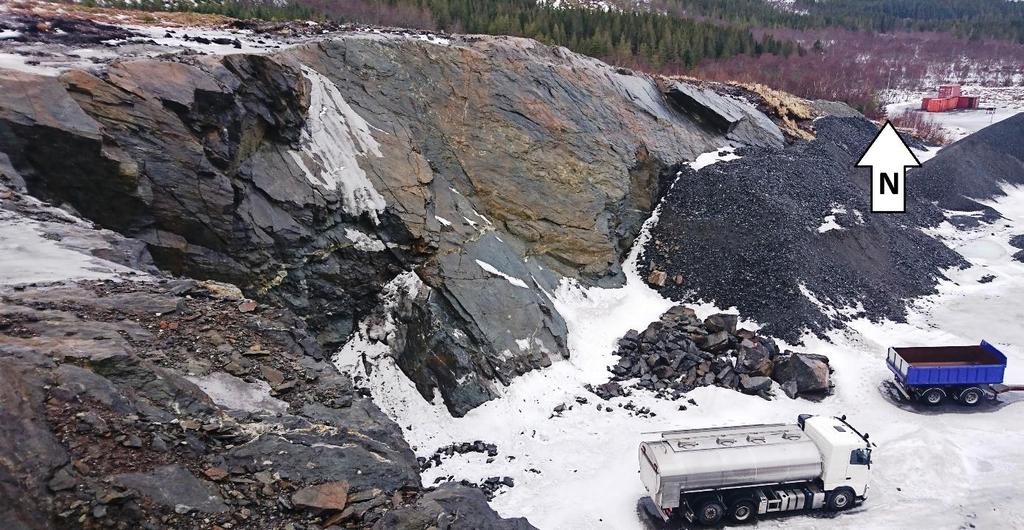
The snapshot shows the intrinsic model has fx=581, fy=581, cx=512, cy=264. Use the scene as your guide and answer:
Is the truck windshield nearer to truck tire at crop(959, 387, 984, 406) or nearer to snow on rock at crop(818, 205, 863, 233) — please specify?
truck tire at crop(959, 387, 984, 406)

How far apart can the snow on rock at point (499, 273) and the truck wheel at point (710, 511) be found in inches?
331

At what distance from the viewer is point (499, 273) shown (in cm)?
1780

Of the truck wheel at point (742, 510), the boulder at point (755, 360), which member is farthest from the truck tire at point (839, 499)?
the boulder at point (755, 360)

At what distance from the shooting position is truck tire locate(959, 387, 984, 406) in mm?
15273

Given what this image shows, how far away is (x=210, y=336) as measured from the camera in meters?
9.12

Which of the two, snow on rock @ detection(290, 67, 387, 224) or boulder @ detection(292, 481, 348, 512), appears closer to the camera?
boulder @ detection(292, 481, 348, 512)

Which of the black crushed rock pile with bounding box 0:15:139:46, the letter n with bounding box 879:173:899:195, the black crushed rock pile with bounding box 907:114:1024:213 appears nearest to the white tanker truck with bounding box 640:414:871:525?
the black crushed rock pile with bounding box 0:15:139:46

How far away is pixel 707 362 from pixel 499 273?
6662 millimetres

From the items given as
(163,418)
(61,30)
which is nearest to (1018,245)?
(163,418)

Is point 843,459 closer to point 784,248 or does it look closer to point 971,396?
point 971,396

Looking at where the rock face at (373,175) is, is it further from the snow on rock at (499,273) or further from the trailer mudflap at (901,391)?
the trailer mudflap at (901,391)

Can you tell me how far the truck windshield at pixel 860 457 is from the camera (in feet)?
37.8

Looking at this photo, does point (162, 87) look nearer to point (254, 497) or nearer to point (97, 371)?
point (97, 371)

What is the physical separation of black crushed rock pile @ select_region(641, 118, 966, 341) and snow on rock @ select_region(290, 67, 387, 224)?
Answer: 35.0 feet
